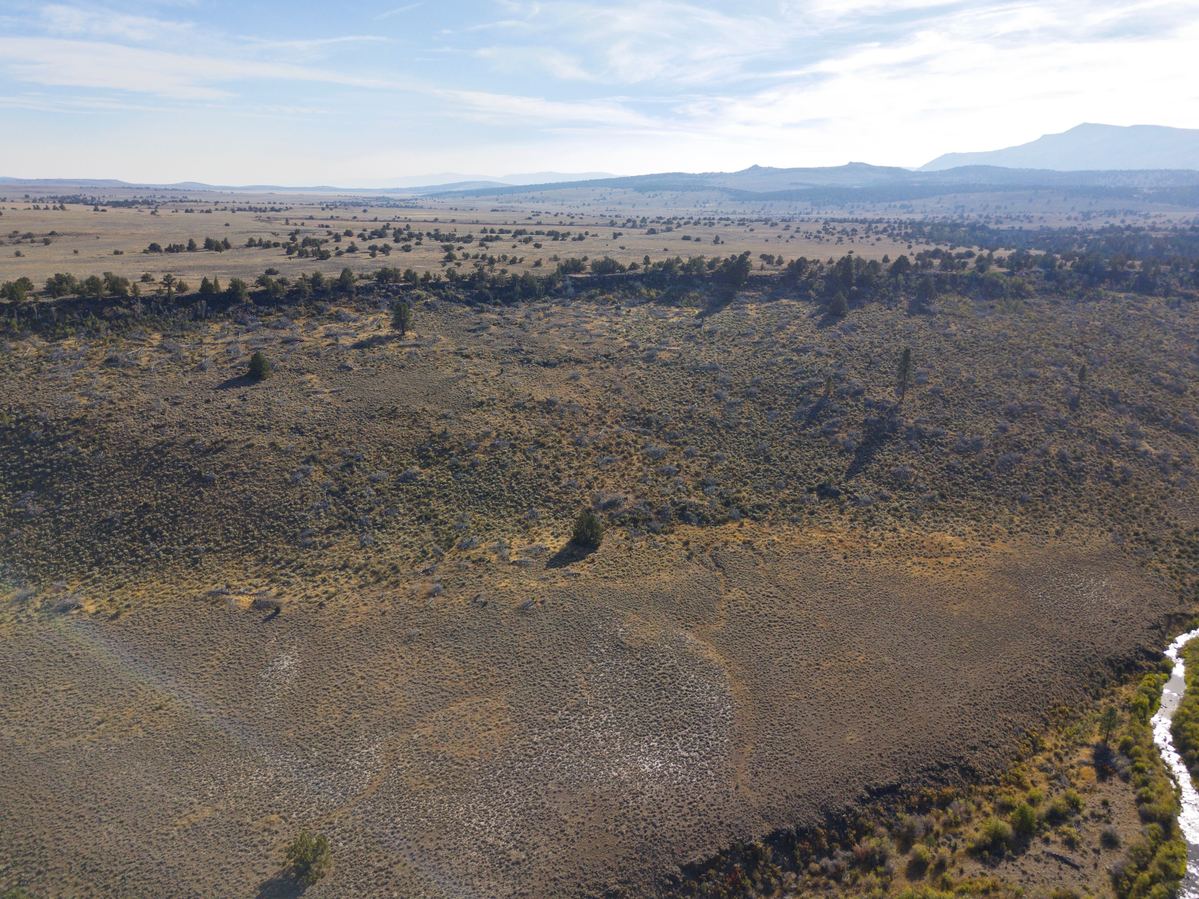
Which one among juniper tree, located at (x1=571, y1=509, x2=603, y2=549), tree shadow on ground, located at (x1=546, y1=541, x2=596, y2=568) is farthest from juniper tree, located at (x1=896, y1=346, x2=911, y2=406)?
→ tree shadow on ground, located at (x1=546, y1=541, x2=596, y2=568)

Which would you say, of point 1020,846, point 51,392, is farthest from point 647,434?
point 51,392

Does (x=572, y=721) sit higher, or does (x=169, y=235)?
(x=169, y=235)

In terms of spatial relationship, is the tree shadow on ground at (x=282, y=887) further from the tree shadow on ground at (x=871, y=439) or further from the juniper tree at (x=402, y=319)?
the juniper tree at (x=402, y=319)

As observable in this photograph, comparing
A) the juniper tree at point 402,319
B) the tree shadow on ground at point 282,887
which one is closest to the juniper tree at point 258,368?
the juniper tree at point 402,319

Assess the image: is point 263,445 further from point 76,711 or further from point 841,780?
Result: point 841,780

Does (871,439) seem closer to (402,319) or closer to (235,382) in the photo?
(402,319)

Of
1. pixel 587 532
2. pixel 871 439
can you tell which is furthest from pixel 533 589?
pixel 871 439
